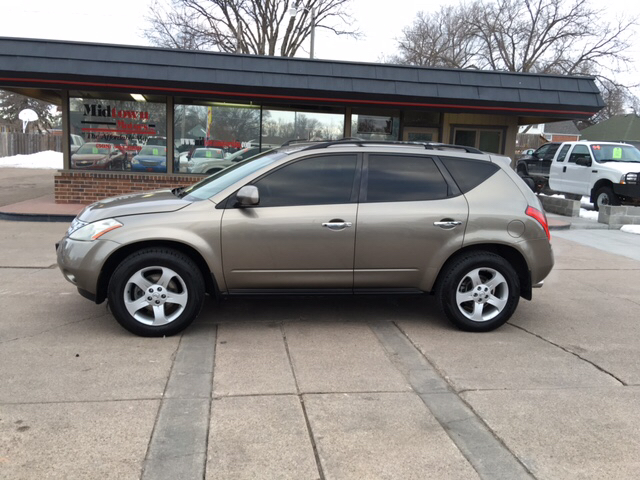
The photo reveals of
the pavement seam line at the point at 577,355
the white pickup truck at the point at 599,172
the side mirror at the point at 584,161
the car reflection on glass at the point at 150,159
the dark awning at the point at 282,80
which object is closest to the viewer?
the pavement seam line at the point at 577,355

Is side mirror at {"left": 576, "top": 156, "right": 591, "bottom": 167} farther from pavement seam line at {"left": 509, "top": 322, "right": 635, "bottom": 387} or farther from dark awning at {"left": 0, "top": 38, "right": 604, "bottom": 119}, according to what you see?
pavement seam line at {"left": 509, "top": 322, "right": 635, "bottom": 387}

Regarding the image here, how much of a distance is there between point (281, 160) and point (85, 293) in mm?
2074

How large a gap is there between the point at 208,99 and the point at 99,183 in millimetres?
3096

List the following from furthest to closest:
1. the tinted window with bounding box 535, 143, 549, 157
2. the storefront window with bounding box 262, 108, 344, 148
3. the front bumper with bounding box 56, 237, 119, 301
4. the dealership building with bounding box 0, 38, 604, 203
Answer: the tinted window with bounding box 535, 143, 549, 157 < the storefront window with bounding box 262, 108, 344, 148 < the dealership building with bounding box 0, 38, 604, 203 < the front bumper with bounding box 56, 237, 119, 301

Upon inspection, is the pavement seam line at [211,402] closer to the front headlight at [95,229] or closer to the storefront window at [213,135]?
the front headlight at [95,229]

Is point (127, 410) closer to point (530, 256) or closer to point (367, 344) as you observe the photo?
point (367, 344)

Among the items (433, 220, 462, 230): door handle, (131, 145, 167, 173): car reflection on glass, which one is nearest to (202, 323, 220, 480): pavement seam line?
(433, 220, 462, 230): door handle

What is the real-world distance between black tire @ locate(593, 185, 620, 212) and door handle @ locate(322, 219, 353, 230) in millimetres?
11049

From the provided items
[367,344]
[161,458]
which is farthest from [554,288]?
[161,458]

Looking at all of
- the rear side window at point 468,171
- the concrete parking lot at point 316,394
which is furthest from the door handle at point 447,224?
the concrete parking lot at point 316,394

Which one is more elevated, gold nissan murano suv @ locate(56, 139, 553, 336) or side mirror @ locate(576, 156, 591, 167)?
side mirror @ locate(576, 156, 591, 167)

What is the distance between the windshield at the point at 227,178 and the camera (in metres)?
4.99

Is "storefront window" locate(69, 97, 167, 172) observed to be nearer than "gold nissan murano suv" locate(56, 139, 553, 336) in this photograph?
No

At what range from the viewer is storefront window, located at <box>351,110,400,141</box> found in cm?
1316
